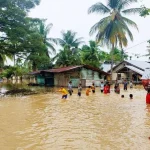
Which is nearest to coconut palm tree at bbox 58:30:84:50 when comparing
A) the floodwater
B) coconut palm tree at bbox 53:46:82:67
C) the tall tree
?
coconut palm tree at bbox 53:46:82:67

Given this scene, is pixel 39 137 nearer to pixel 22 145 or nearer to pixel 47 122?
pixel 22 145

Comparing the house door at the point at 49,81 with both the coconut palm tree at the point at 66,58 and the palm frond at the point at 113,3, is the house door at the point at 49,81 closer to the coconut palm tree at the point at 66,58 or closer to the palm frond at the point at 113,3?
the coconut palm tree at the point at 66,58

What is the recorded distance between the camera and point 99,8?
3359 cm

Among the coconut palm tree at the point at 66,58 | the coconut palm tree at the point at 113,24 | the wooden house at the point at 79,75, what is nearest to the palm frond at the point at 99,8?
the coconut palm tree at the point at 113,24

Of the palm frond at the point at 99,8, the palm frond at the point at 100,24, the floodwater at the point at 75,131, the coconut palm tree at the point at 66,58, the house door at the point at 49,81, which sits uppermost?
the palm frond at the point at 99,8

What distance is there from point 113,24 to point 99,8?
10.7 feet

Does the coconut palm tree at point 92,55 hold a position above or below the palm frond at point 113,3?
below

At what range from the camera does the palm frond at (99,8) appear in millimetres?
33406

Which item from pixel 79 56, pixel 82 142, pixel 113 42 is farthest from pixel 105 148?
pixel 79 56

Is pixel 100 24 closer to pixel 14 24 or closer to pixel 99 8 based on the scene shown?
pixel 99 8

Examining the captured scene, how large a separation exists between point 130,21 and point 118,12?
1932mm

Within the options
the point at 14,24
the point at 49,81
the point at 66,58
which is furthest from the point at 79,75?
the point at 14,24

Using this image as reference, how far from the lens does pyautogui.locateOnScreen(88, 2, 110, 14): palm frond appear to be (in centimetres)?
3341

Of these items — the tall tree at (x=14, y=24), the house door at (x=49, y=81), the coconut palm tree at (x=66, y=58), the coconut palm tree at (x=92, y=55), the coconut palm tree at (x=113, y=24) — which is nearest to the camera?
the tall tree at (x=14, y=24)
